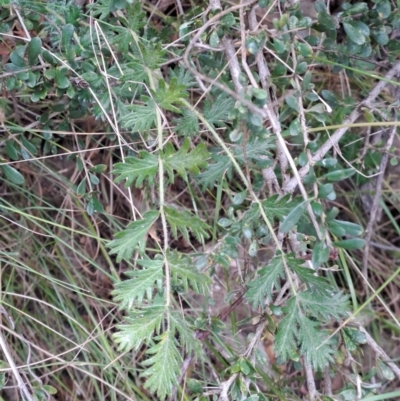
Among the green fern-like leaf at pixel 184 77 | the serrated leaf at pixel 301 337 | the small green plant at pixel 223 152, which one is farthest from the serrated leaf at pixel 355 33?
the serrated leaf at pixel 301 337

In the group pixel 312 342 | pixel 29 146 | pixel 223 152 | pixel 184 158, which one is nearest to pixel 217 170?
pixel 223 152

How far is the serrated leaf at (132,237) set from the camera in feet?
2.76

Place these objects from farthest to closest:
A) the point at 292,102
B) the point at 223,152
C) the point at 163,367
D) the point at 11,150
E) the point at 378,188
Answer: the point at 378,188 → the point at 11,150 → the point at 223,152 → the point at 292,102 → the point at 163,367

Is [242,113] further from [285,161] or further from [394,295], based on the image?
[394,295]

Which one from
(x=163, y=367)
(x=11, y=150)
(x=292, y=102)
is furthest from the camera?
(x=11, y=150)

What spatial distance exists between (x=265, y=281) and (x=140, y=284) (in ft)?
0.76

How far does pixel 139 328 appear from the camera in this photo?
2.72ft

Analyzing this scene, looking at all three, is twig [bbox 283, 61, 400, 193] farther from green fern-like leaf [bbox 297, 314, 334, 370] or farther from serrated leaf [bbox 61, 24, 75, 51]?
serrated leaf [bbox 61, 24, 75, 51]

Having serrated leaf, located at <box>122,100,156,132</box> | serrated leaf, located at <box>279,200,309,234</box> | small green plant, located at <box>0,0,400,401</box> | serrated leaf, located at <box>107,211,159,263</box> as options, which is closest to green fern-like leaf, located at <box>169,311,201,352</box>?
small green plant, located at <box>0,0,400,401</box>

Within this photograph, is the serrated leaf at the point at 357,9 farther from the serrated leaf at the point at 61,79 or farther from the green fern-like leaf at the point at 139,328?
the green fern-like leaf at the point at 139,328

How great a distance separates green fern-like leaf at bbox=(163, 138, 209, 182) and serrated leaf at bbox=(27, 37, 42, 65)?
0.38m

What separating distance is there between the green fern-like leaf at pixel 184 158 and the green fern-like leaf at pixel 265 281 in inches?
8.5

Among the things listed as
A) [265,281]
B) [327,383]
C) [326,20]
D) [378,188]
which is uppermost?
[326,20]

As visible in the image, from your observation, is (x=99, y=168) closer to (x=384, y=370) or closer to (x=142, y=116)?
(x=142, y=116)
